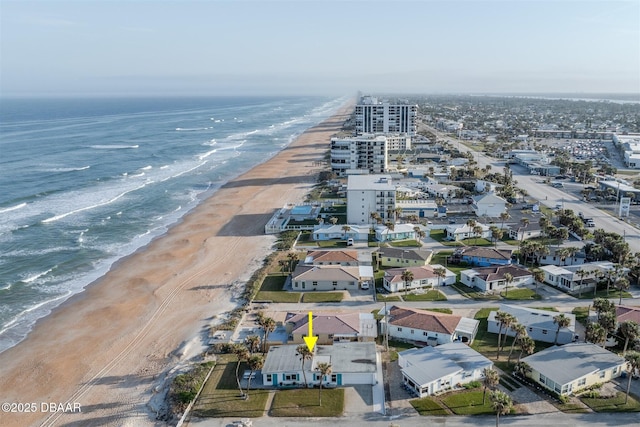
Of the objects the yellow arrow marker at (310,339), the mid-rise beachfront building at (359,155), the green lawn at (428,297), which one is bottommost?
the green lawn at (428,297)

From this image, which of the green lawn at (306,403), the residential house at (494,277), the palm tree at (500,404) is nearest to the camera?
the palm tree at (500,404)

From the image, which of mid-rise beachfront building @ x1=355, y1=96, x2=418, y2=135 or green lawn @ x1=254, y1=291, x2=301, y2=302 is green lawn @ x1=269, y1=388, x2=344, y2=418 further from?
mid-rise beachfront building @ x1=355, y1=96, x2=418, y2=135

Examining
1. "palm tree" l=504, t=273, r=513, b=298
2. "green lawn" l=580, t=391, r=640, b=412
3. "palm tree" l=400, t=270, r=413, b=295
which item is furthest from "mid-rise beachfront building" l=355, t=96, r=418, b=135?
"green lawn" l=580, t=391, r=640, b=412

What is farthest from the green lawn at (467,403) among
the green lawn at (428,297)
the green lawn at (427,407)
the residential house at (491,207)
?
the residential house at (491,207)

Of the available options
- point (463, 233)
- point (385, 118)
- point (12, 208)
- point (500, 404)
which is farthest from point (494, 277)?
point (385, 118)

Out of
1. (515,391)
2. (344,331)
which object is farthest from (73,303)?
(515,391)

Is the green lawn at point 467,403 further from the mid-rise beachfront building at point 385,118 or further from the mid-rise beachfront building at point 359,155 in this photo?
the mid-rise beachfront building at point 385,118
